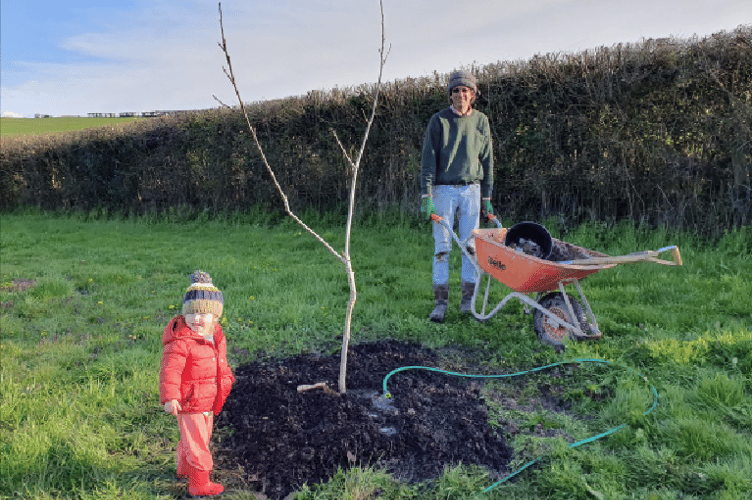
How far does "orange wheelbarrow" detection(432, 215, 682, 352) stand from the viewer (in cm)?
380

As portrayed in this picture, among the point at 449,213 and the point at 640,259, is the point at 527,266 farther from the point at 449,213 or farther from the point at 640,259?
the point at 449,213

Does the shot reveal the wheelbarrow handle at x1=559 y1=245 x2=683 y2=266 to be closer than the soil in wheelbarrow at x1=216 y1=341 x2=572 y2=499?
No

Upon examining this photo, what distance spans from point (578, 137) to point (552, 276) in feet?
14.3

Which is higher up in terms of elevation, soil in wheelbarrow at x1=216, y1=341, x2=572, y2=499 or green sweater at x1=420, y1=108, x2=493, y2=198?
green sweater at x1=420, y1=108, x2=493, y2=198

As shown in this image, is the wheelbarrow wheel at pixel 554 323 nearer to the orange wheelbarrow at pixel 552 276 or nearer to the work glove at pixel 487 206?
the orange wheelbarrow at pixel 552 276

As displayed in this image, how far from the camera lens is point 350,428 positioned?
9.50 feet

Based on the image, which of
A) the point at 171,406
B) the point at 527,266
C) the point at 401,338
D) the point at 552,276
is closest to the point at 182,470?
the point at 171,406

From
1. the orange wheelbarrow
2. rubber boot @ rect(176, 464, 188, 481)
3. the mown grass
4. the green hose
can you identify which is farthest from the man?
rubber boot @ rect(176, 464, 188, 481)

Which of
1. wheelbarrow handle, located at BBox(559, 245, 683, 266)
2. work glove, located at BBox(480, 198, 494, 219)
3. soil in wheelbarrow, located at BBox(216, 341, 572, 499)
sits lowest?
soil in wheelbarrow, located at BBox(216, 341, 572, 499)

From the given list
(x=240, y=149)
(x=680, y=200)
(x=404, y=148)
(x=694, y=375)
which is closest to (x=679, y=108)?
(x=680, y=200)

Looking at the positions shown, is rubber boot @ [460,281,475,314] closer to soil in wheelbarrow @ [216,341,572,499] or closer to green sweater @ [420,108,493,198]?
green sweater @ [420,108,493,198]

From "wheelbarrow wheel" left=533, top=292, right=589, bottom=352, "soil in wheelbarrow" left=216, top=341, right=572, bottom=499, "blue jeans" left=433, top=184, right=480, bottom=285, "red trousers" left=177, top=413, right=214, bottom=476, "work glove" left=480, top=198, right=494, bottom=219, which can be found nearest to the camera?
"red trousers" left=177, top=413, right=214, bottom=476

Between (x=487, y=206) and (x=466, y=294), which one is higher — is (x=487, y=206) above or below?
above

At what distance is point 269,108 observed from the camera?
1127cm
